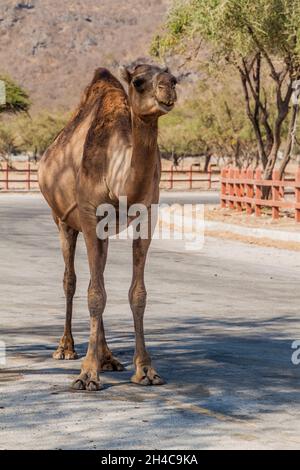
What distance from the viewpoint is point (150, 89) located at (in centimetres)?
739

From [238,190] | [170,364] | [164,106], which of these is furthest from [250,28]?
[164,106]

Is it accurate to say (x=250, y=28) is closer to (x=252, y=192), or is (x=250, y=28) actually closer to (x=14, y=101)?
(x=252, y=192)

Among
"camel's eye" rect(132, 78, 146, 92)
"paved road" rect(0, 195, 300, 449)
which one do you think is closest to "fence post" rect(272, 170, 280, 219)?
"paved road" rect(0, 195, 300, 449)

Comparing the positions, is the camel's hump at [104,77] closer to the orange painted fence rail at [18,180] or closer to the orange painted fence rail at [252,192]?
the orange painted fence rail at [252,192]

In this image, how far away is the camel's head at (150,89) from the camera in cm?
716

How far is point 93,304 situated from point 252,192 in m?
23.5

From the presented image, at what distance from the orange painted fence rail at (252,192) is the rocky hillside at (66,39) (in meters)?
131

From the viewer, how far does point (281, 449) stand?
615 centimetres

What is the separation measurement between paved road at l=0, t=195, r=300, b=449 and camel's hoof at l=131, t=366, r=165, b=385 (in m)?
0.08

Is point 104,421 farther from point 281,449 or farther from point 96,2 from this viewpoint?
point 96,2

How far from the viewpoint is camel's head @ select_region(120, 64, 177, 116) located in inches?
282

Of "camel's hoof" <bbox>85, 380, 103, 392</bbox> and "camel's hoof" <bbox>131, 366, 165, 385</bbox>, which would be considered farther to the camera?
"camel's hoof" <bbox>131, 366, 165, 385</bbox>
